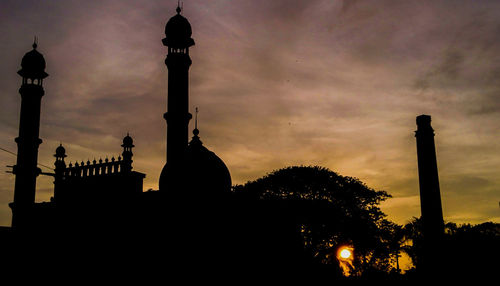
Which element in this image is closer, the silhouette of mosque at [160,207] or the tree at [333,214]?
the silhouette of mosque at [160,207]

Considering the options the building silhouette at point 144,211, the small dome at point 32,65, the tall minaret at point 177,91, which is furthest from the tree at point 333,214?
the small dome at point 32,65

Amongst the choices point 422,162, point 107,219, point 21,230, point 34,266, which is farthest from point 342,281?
point 21,230

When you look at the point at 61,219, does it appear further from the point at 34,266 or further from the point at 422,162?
the point at 422,162

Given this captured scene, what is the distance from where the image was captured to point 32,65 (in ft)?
92.0

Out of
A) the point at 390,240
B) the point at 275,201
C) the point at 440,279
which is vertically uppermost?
the point at 275,201

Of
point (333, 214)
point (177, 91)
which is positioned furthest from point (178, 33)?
point (333, 214)

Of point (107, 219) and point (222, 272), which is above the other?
point (107, 219)

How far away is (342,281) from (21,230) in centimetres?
1764

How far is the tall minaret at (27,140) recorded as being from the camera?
88.8ft

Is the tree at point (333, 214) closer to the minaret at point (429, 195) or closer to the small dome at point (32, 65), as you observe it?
the minaret at point (429, 195)

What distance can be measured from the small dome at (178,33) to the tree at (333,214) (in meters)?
9.90

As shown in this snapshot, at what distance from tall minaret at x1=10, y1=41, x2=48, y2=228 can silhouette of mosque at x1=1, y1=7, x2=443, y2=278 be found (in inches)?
2.1

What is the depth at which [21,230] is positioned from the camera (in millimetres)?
26734

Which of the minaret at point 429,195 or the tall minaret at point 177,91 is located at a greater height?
the tall minaret at point 177,91
